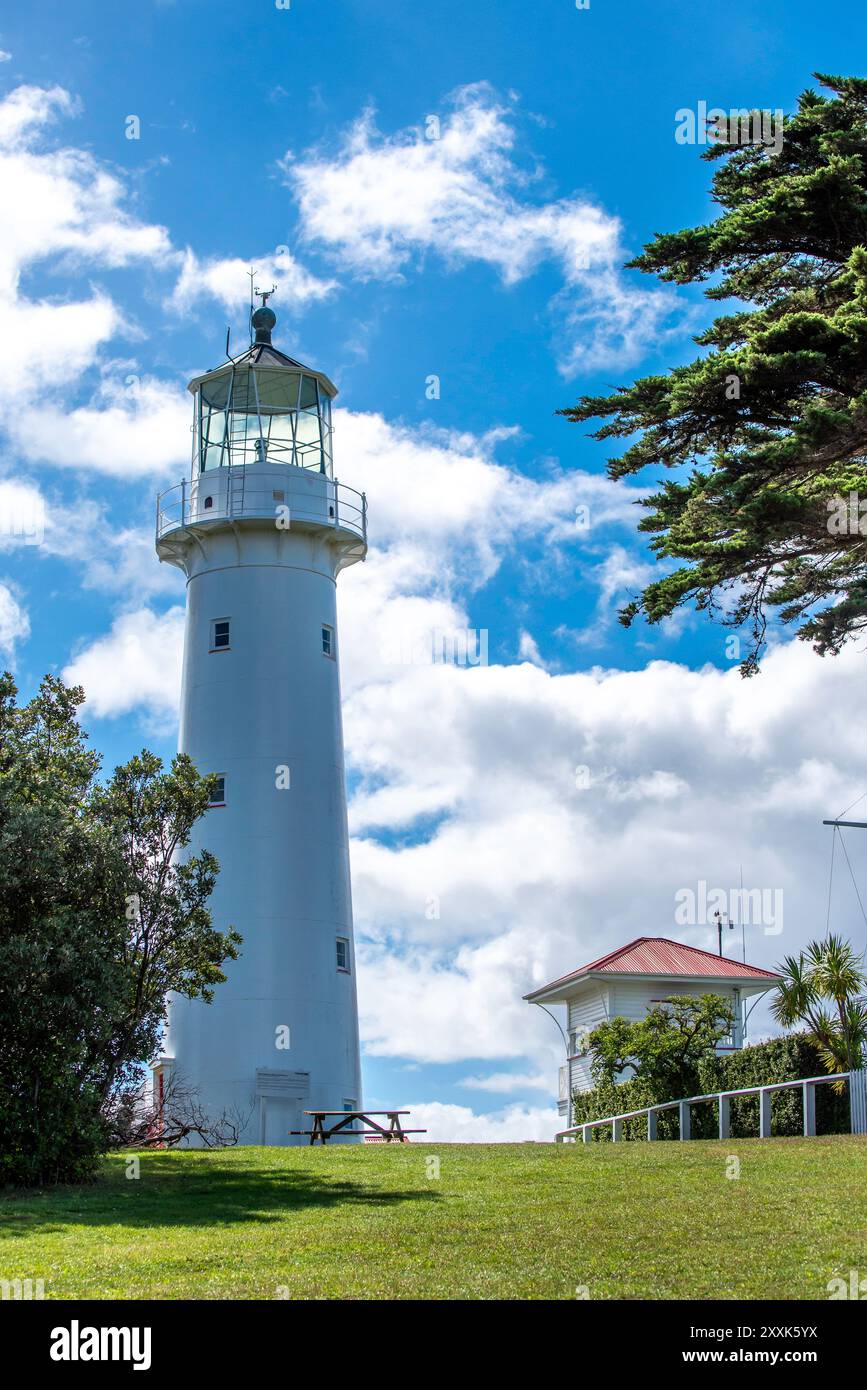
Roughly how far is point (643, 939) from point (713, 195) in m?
25.8

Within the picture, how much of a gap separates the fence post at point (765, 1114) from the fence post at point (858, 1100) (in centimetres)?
144

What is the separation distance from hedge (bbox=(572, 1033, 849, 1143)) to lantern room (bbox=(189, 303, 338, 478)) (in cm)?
1521

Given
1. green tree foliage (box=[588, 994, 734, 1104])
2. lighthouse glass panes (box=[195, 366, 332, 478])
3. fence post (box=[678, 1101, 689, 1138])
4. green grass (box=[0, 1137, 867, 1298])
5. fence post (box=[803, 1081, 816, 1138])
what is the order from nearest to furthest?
green grass (box=[0, 1137, 867, 1298]), fence post (box=[803, 1081, 816, 1138]), fence post (box=[678, 1101, 689, 1138]), green tree foliage (box=[588, 994, 734, 1104]), lighthouse glass panes (box=[195, 366, 332, 478])

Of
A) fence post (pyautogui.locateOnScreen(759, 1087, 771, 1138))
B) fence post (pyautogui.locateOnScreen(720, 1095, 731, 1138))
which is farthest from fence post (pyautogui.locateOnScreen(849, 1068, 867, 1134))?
fence post (pyautogui.locateOnScreen(720, 1095, 731, 1138))

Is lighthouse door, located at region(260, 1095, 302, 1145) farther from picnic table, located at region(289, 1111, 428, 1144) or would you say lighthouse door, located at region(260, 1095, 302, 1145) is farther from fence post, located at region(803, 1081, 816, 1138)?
fence post, located at region(803, 1081, 816, 1138)

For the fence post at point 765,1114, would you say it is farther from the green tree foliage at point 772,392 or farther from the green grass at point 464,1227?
the green tree foliage at point 772,392

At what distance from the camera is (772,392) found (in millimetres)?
16781

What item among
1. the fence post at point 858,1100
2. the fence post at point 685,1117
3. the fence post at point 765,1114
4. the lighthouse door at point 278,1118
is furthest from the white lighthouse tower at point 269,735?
the fence post at point 858,1100

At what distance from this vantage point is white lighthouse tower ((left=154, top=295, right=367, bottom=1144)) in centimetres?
2994

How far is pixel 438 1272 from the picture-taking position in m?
12.0

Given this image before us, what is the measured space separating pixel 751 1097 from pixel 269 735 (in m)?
12.1

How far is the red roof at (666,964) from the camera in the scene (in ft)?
126
